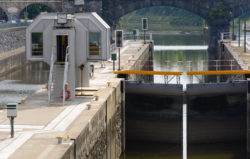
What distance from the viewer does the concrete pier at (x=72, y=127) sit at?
2397 cm

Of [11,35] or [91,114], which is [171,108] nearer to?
[91,114]

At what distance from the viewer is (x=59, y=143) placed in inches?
955

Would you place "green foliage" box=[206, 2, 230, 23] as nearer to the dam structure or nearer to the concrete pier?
the dam structure

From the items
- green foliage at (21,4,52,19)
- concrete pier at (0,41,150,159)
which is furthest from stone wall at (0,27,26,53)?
concrete pier at (0,41,150,159)

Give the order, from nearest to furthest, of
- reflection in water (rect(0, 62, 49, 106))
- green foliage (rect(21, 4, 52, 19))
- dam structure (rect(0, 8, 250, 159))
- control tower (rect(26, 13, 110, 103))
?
dam structure (rect(0, 8, 250, 159))
control tower (rect(26, 13, 110, 103))
reflection in water (rect(0, 62, 49, 106))
green foliage (rect(21, 4, 52, 19))

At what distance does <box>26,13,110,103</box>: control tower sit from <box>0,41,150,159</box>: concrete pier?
1.52 m

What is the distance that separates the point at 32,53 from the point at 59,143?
1276cm

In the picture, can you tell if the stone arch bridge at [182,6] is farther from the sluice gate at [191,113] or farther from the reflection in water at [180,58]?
the sluice gate at [191,113]

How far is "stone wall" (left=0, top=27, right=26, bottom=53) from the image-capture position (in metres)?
84.9

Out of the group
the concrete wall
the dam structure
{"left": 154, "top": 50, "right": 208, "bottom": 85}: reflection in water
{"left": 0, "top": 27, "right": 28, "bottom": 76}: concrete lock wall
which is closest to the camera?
the dam structure

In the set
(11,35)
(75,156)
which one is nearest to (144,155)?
(75,156)

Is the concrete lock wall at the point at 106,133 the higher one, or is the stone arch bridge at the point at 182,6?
the stone arch bridge at the point at 182,6

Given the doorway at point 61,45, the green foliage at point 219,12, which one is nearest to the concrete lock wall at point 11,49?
the green foliage at point 219,12

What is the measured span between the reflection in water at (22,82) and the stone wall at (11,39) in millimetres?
3723
